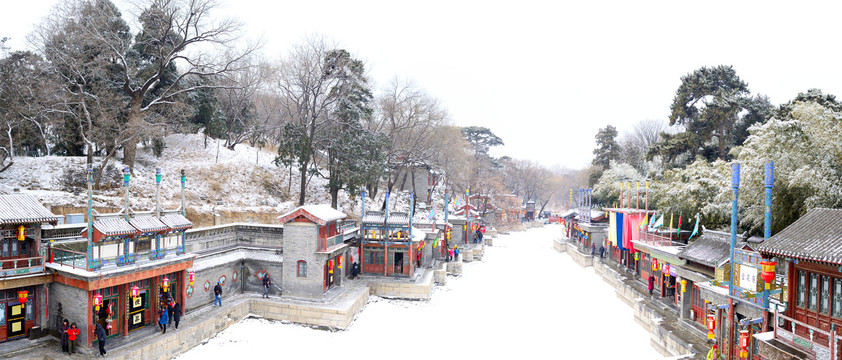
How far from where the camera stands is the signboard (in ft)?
40.4

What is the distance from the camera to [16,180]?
2334cm

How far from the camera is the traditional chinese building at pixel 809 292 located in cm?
1003

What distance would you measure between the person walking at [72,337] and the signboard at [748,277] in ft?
66.6

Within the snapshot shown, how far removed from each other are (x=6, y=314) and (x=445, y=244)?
2568 cm

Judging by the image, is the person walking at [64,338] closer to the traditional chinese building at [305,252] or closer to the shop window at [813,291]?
the traditional chinese building at [305,252]

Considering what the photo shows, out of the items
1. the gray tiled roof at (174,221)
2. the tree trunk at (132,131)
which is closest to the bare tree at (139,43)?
the tree trunk at (132,131)

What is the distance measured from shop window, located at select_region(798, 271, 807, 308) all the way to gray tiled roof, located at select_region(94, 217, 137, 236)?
2004cm

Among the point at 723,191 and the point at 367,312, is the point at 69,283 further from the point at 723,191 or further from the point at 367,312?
the point at 723,191

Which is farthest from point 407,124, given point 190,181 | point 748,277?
point 748,277

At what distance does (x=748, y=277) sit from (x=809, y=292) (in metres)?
1.62

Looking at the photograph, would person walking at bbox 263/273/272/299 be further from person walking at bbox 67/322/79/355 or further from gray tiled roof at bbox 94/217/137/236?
A: person walking at bbox 67/322/79/355

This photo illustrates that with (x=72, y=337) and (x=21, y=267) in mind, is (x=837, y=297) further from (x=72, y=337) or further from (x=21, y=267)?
(x=21, y=267)

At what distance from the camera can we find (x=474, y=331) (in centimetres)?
1881

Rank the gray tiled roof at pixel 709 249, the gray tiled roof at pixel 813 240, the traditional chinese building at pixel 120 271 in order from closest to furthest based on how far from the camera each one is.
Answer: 1. the gray tiled roof at pixel 813 240
2. the traditional chinese building at pixel 120 271
3. the gray tiled roof at pixel 709 249
